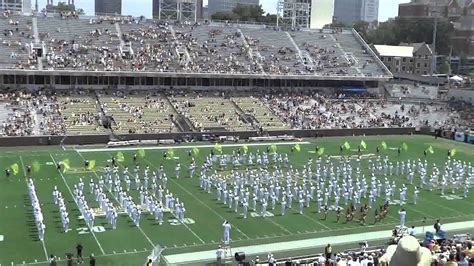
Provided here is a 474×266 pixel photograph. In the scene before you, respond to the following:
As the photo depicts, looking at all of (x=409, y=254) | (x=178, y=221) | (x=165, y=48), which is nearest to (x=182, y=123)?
(x=165, y=48)

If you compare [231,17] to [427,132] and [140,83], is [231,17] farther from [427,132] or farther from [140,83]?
[427,132]

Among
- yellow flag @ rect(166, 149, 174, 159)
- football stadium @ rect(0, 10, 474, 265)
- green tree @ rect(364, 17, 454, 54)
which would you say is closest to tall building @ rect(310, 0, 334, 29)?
green tree @ rect(364, 17, 454, 54)

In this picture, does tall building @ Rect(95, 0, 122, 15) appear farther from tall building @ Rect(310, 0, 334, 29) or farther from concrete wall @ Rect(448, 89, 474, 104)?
concrete wall @ Rect(448, 89, 474, 104)

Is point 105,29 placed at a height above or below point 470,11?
below

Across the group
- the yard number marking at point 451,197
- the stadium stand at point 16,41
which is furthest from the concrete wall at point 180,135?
the yard number marking at point 451,197

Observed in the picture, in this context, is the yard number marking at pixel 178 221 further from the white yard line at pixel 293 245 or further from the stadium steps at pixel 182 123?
the stadium steps at pixel 182 123

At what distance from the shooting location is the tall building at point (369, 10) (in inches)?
7480

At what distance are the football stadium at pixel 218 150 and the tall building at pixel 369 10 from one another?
137 meters

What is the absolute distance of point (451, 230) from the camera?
19.5m

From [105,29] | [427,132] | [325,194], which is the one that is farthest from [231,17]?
[325,194]

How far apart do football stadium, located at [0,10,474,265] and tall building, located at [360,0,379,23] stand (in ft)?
450

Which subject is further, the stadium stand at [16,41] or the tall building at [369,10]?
the tall building at [369,10]

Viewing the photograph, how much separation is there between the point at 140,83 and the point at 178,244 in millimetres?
29516

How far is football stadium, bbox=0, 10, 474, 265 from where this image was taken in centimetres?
1766
